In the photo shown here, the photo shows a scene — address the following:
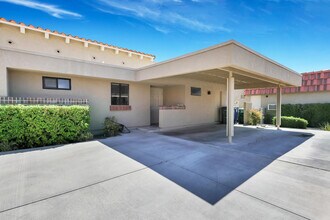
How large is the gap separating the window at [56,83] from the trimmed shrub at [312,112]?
1686 cm

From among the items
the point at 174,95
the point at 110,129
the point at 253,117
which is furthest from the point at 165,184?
the point at 253,117

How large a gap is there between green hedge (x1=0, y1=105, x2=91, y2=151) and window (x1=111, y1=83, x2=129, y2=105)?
2.66 m

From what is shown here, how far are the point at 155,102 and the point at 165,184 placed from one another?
9.49 meters

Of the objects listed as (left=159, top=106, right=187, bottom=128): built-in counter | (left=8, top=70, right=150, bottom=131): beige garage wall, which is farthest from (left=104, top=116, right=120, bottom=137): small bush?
(left=159, top=106, right=187, bottom=128): built-in counter

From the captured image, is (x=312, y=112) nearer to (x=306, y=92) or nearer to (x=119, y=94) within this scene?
(x=306, y=92)

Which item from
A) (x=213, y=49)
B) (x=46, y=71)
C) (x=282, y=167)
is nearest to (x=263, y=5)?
(x=213, y=49)

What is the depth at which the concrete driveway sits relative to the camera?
2561 millimetres

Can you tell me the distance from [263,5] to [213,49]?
13.4 feet

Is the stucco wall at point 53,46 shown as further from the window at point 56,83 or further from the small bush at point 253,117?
the small bush at point 253,117

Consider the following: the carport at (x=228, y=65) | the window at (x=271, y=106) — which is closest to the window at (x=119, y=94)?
the carport at (x=228, y=65)

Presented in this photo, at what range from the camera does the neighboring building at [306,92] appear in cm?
1312

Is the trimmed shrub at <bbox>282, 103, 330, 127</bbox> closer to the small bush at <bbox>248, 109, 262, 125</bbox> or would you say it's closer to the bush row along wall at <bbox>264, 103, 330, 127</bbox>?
the bush row along wall at <bbox>264, 103, 330, 127</bbox>

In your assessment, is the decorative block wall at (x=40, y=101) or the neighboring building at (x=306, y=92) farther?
the neighboring building at (x=306, y=92)

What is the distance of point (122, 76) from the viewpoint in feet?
30.6
